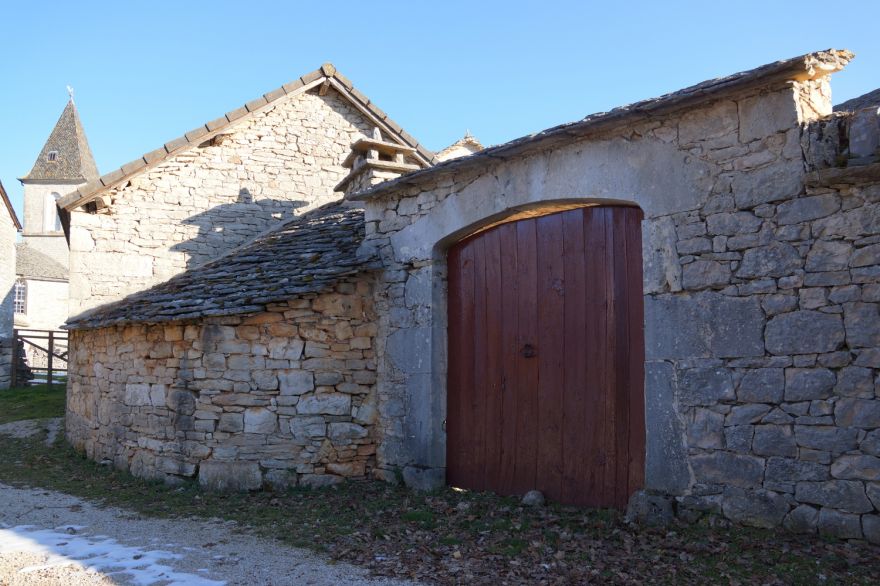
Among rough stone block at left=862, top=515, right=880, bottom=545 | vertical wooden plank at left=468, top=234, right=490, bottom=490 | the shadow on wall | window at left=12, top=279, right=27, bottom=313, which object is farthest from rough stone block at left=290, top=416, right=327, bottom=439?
window at left=12, top=279, right=27, bottom=313

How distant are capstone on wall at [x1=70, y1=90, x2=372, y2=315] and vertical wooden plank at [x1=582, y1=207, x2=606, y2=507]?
273 inches

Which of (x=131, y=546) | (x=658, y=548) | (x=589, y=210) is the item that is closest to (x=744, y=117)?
(x=589, y=210)

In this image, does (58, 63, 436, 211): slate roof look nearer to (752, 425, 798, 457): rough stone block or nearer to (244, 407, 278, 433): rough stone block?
(244, 407, 278, 433): rough stone block

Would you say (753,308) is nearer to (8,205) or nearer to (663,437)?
(663,437)

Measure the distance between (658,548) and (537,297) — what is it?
2297mm

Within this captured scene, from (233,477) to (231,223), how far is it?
17.5 feet

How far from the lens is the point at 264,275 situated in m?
7.50

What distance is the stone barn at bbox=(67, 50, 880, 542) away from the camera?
4.27 m

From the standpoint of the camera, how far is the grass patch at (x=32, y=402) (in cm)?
1247

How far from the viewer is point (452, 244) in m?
6.81

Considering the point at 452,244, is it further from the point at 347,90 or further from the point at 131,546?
the point at 347,90

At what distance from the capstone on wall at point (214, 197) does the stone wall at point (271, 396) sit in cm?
342

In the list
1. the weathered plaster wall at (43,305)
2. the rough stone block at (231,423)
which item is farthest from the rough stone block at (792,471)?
the weathered plaster wall at (43,305)

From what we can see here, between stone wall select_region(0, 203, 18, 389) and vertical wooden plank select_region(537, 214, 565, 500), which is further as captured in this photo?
stone wall select_region(0, 203, 18, 389)
